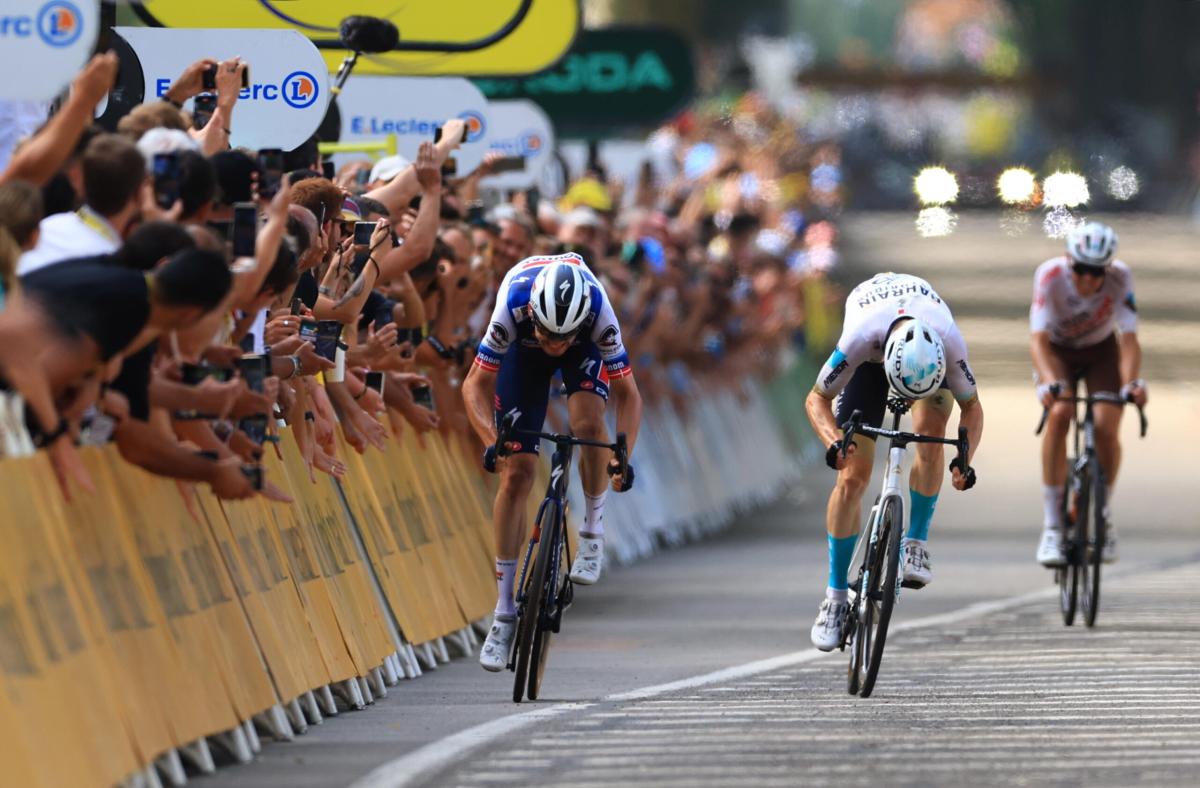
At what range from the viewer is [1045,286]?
55.1 feet

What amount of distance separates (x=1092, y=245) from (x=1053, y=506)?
1.47 m

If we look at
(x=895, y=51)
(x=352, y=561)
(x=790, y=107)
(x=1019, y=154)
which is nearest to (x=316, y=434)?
(x=352, y=561)

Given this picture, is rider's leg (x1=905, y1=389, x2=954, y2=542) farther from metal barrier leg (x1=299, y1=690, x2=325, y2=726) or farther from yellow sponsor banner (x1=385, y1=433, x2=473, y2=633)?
metal barrier leg (x1=299, y1=690, x2=325, y2=726)

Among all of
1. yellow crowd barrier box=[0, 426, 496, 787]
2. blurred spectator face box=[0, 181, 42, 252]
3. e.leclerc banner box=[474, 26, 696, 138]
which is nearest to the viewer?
yellow crowd barrier box=[0, 426, 496, 787]

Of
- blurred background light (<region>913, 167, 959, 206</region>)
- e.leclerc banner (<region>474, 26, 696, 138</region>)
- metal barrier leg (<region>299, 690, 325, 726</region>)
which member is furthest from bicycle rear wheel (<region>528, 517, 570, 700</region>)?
blurred background light (<region>913, 167, 959, 206</region>)

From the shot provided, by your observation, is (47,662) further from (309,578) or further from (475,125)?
(475,125)

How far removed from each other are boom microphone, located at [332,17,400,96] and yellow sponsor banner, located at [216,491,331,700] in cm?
466

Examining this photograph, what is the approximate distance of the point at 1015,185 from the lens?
86.6 meters

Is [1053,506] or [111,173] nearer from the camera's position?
[111,173]

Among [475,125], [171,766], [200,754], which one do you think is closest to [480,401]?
[200,754]

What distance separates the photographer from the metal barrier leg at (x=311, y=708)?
37.0 ft

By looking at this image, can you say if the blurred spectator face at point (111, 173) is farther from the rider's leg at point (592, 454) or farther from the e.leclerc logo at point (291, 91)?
the e.leclerc logo at point (291, 91)

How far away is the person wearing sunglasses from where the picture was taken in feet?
54.1

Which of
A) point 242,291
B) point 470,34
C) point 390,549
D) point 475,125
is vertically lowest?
point 390,549
